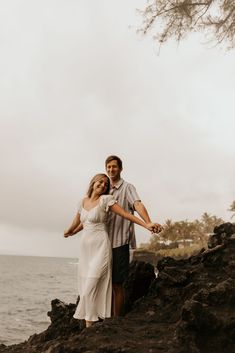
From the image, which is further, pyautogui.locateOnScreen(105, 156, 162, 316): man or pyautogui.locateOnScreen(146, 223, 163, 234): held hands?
pyautogui.locateOnScreen(105, 156, 162, 316): man

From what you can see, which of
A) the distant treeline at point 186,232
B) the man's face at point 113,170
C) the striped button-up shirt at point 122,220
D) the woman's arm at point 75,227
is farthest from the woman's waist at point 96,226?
the distant treeline at point 186,232

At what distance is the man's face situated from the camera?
22.0 feet

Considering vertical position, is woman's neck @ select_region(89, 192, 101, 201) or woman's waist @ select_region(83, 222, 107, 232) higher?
woman's neck @ select_region(89, 192, 101, 201)

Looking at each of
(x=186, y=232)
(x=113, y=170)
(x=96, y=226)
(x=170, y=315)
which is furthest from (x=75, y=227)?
(x=186, y=232)

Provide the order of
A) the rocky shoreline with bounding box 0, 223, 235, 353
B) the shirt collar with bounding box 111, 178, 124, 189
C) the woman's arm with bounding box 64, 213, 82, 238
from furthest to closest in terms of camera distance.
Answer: the woman's arm with bounding box 64, 213, 82, 238 < the shirt collar with bounding box 111, 178, 124, 189 < the rocky shoreline with bounding box 0, 223, 235, 353

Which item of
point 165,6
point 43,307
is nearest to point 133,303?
point 165,6

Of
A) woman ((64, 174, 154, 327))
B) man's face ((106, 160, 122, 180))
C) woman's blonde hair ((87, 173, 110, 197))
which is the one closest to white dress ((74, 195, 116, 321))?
woman ((64, 174, 154, 327))

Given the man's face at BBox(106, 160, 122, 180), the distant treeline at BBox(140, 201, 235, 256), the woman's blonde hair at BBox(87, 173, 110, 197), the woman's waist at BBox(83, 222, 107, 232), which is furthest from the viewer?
the distant treeline at BBox(140, 201, 235, 256)

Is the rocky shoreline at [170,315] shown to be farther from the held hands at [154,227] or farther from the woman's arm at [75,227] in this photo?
the woman's arm at [75,227]

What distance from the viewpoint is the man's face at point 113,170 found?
→ 670 cm

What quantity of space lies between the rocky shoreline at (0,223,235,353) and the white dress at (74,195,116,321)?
A: 30 centimetres

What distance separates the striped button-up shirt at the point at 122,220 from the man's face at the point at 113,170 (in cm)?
13

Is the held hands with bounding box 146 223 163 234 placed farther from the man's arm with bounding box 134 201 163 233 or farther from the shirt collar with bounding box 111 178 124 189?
the shirt collar with bounding box 111 178 124 189

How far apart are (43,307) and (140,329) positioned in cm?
3083
